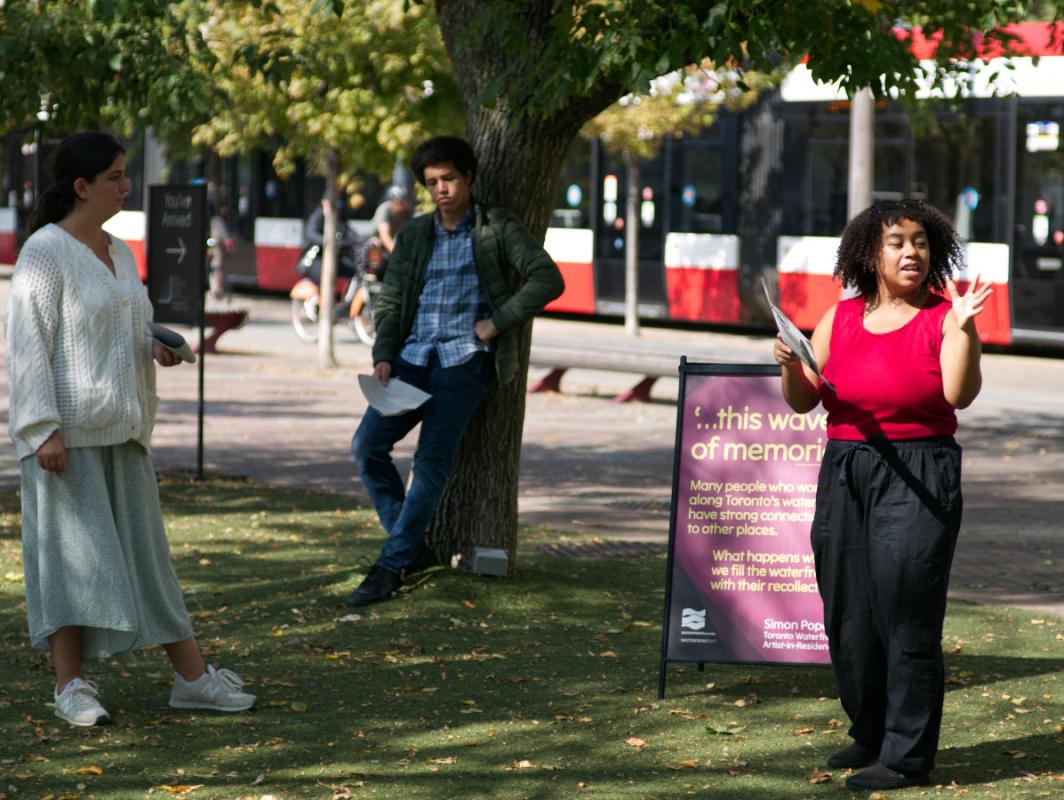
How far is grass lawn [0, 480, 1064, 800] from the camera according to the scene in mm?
5016

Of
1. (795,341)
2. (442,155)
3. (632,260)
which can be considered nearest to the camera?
(795,341)

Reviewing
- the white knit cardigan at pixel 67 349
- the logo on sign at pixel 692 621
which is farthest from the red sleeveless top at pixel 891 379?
the white knit cardigan at pixel 67 349

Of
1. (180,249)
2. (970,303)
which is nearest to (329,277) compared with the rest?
(180,249)

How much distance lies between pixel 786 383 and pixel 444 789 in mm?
1442

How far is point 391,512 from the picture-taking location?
7426 mm

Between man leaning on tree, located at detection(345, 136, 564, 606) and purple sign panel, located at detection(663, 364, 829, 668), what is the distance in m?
1.16

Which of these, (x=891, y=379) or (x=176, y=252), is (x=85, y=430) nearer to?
(x=891, y=379)

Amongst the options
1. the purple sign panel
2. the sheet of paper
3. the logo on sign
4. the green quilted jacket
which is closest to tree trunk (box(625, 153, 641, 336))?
the green quilted jacket

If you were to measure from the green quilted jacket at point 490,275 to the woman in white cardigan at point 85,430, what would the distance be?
169 cm

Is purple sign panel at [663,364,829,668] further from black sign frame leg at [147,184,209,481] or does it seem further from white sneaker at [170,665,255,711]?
black sign frame leg at [147,184,209,481]

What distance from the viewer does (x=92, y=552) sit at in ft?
17.9

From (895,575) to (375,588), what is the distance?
9.54ft

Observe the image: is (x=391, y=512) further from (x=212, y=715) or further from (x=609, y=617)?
(x=212, y=715)

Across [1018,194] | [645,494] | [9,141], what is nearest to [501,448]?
[645,494]
